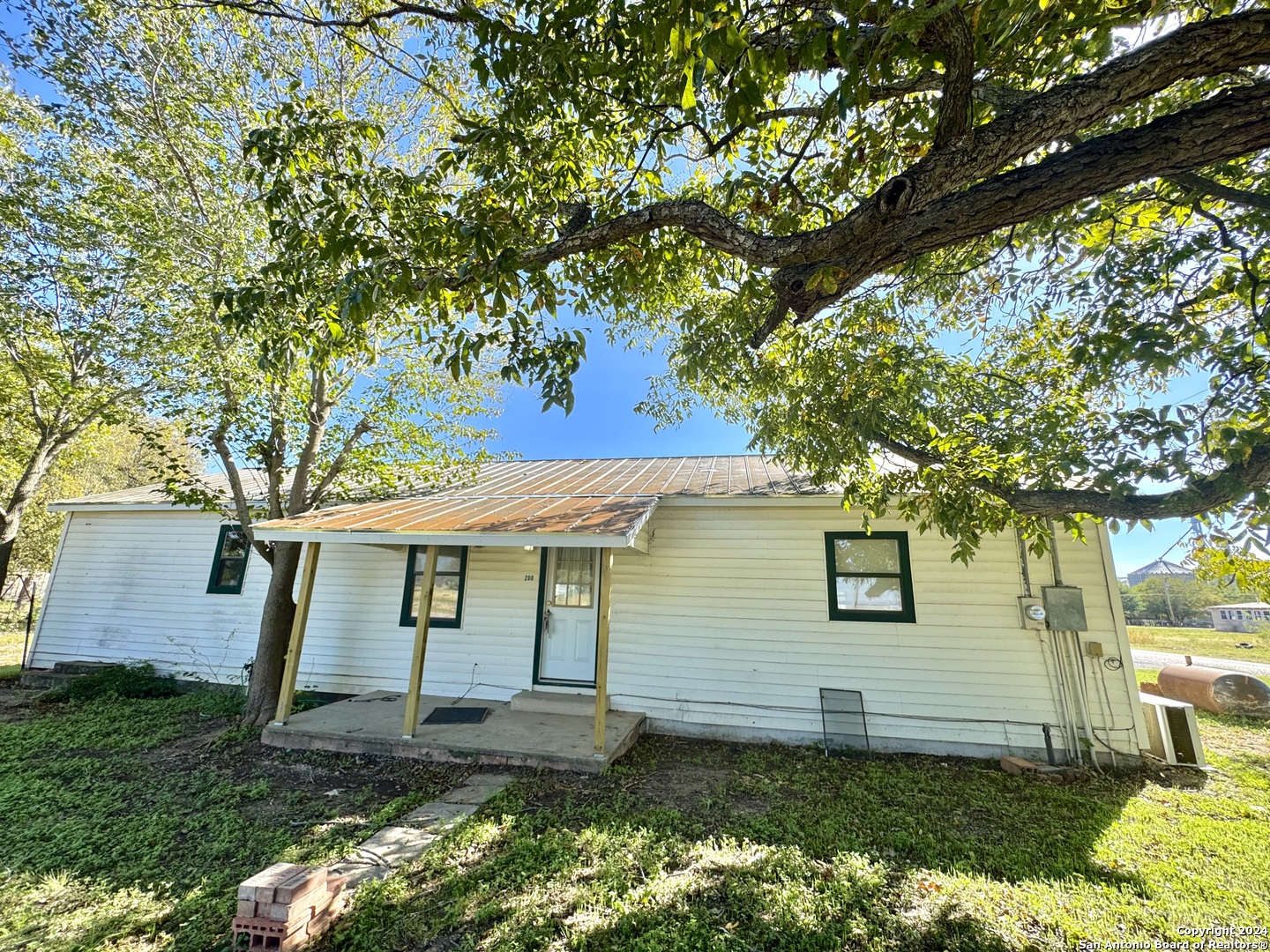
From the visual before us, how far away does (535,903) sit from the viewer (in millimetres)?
3250

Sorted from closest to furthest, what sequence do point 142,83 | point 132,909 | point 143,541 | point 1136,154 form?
point 1136,154 → point 132,909 → point 142,83 → point 143,541

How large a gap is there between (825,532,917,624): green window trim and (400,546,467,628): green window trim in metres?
5.46

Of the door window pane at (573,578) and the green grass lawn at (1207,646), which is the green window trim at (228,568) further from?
the green grass lawn at (1207,646)

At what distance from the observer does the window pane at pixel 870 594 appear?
672cm

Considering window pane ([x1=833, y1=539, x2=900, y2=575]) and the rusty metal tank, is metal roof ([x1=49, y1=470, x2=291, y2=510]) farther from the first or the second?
the rusty metal tank

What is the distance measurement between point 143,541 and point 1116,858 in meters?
14.2

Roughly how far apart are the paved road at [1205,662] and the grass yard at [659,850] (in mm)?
8491

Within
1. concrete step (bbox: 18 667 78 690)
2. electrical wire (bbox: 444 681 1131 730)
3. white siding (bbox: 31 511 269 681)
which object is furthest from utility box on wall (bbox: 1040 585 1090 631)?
concrete step (bbox: 18 667 78 690)

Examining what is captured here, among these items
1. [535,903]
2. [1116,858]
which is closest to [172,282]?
[535,903]

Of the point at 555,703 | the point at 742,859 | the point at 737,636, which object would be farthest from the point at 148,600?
the point at 742,859

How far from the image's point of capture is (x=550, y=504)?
6934mm

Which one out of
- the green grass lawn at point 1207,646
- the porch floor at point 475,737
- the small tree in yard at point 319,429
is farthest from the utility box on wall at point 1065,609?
the green grass lawn at point 1207,646

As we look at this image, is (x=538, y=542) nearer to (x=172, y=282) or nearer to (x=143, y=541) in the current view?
(x=172, y=282)

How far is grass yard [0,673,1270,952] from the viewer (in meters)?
3.03
